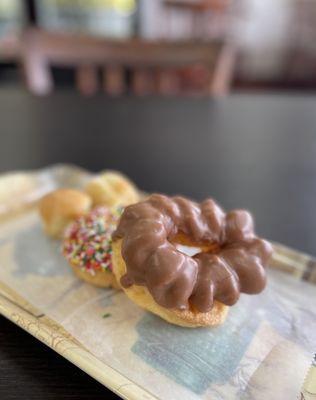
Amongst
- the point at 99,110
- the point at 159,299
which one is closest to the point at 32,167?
the point at 99,110

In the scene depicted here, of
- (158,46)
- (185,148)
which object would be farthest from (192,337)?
(158,46)

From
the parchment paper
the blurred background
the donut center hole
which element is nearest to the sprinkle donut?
the parchment paper

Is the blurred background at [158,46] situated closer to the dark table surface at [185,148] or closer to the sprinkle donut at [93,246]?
the dark table surface at [185,148]

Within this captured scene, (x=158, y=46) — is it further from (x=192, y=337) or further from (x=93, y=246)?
(x=192, y=337)

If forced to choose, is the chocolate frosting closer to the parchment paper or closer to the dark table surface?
the parchment paper

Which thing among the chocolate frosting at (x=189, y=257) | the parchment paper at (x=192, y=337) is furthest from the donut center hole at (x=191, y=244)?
the parchment paper at (x=192, y=337)


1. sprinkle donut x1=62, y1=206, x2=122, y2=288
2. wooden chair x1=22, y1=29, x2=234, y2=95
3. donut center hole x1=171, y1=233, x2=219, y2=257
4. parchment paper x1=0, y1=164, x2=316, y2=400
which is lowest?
parchment paper x1=0, y1=164, x2=316, y2=400

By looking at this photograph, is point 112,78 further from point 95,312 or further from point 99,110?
point 95,312
